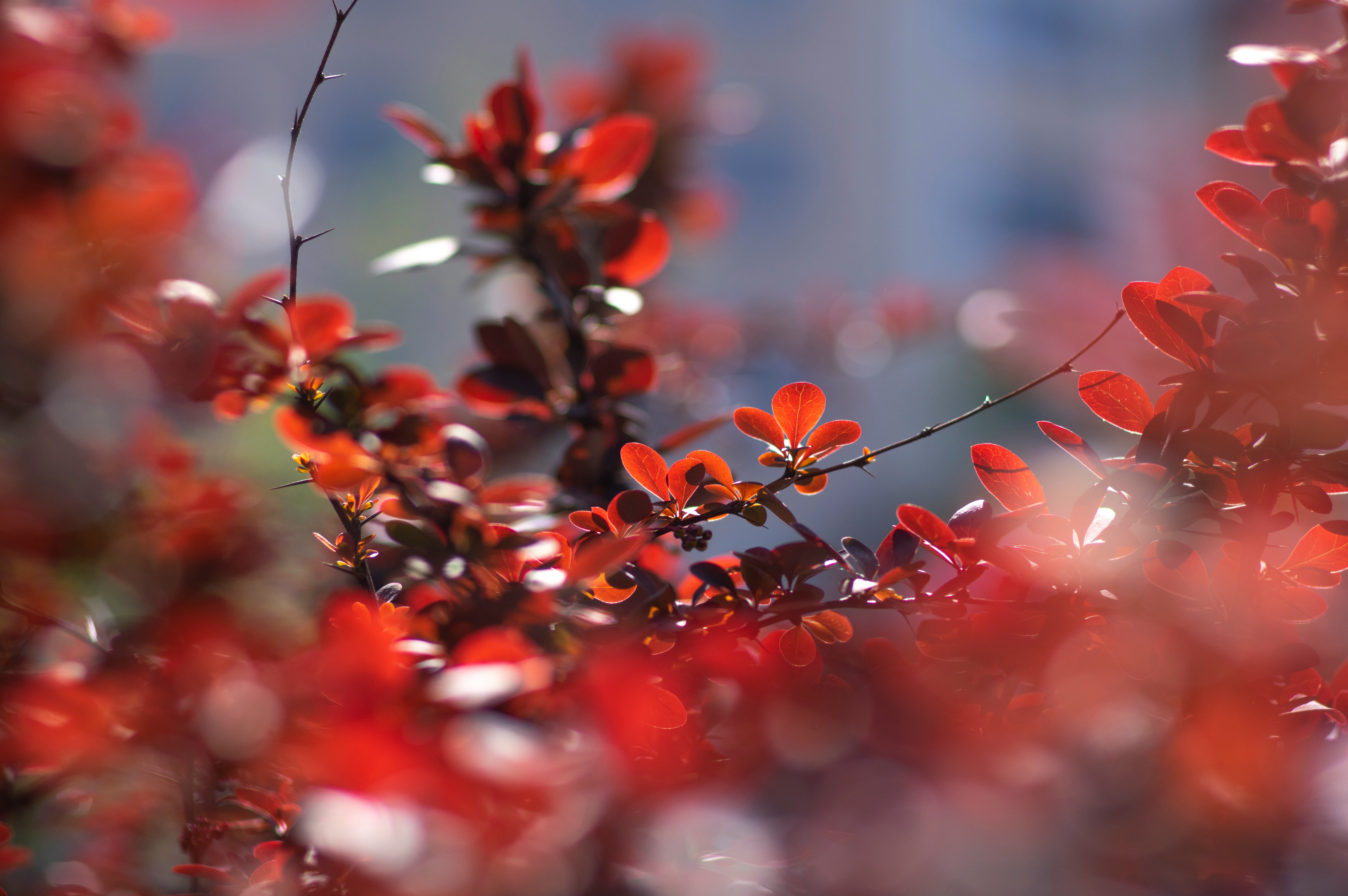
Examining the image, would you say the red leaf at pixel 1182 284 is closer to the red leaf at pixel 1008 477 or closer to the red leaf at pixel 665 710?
the red leaf at pixel 1008 477

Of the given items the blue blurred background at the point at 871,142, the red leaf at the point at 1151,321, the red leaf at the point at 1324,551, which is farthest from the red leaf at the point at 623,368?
the blue blurred background at the point at 871,142

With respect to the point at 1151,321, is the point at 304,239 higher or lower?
higher

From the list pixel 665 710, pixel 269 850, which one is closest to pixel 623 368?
pixel 665 710

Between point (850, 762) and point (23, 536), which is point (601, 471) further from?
point (23, 536)

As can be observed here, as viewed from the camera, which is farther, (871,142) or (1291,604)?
(871,142)

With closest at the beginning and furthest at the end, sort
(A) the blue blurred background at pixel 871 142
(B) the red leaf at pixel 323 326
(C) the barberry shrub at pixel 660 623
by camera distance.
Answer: (C) the barberry shrub at pixel 660 623 < (B) the red leaf at pixel 323 326 < (A) the blue blurred background at pixel 871 142

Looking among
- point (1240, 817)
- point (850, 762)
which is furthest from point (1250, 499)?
point (850, 762)

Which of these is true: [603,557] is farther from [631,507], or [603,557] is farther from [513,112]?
[513,112]
